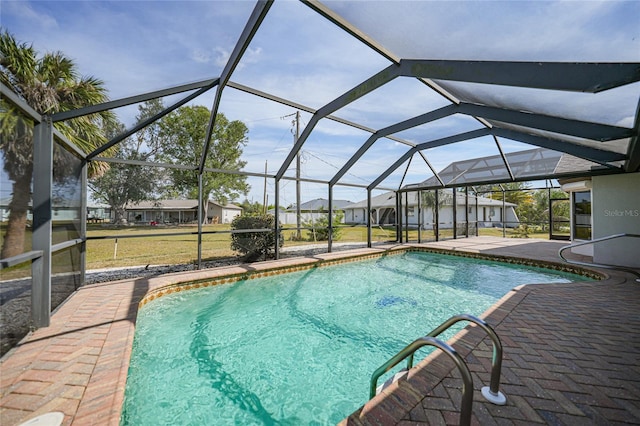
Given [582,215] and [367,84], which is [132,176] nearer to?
[367,84]

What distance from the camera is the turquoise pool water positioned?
254 centimetres

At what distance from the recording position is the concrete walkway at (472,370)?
5.98 feet

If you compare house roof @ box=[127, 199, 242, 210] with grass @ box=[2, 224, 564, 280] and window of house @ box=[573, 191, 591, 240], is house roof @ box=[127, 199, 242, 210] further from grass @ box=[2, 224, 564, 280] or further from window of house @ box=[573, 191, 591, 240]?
window of house @ box=[573, 191, 591, 240]

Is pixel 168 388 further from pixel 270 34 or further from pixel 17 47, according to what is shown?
pixel 17 47

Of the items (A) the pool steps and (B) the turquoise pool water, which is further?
(B) the turquoise pool water

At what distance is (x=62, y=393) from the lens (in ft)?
6.75

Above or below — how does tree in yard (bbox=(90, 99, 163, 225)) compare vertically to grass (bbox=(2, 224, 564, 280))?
above

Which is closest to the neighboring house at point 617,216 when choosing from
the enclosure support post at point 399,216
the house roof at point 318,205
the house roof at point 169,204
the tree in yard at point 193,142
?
the enclosure support post at point 399,216

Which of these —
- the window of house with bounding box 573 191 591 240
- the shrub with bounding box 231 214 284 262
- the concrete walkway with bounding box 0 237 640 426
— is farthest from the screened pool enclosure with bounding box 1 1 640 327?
the window of house with bounding box 573 191 591 240

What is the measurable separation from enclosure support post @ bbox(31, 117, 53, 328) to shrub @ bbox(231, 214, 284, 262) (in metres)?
4.82

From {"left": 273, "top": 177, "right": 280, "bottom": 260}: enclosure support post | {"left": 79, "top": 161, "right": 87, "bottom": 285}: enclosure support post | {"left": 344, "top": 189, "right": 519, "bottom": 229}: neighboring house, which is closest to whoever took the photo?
{"left": 79, "top": 161, "right": 87, "bottom": 285}: enclosure support post

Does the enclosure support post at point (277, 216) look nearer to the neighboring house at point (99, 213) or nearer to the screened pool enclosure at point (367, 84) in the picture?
the screened pool enclosure at point (367, 84)

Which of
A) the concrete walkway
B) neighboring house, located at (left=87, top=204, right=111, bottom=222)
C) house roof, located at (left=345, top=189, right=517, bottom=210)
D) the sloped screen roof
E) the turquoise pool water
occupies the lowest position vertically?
the turquoise pool water

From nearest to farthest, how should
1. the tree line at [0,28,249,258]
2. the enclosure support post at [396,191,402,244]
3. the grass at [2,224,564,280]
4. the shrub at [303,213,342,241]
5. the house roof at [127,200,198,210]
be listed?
the tree line at [0,28,249,258] → the grass at [2,224,564,280] → the house roof at [127,200,198,210] → the enclosure support post at [396,191,402,244] → the shrub at [303,213,342,241]
